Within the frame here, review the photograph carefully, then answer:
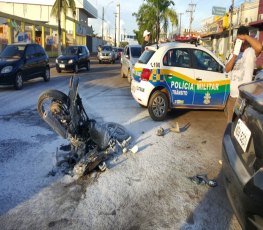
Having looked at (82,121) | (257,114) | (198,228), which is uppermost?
(257,114)

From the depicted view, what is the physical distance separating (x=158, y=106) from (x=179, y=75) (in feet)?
2.96

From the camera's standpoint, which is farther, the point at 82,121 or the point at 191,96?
the point at 191,96

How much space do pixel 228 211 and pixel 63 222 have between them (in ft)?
6.29

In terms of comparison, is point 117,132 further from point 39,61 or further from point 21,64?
point 39,61

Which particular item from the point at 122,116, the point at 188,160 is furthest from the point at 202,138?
the point at 122,116

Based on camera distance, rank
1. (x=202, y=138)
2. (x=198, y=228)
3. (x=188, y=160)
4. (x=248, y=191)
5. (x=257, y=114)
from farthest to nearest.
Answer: (x=202, y=138)
(x=188, y=160)
(x=198, y=228)
(x=257, y=114)
(x=248, y=191)

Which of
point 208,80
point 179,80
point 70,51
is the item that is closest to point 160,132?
point 179,80

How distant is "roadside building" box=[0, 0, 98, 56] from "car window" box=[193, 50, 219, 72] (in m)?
19.5

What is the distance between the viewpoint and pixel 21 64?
1295 centimetres

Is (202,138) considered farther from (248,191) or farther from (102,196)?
(248,191)

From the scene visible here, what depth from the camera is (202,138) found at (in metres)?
6.69

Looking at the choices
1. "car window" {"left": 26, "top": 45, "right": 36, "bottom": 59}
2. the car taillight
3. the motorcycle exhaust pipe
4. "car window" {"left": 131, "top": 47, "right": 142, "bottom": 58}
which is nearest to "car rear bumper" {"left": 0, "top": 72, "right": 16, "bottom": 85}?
"car window" {"left": 26, "top": 45, "right": 36, "bottom": 59}

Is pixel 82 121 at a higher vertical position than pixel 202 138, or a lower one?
higher

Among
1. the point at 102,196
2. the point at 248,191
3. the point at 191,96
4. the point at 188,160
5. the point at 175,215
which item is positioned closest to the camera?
the point at 248,191
